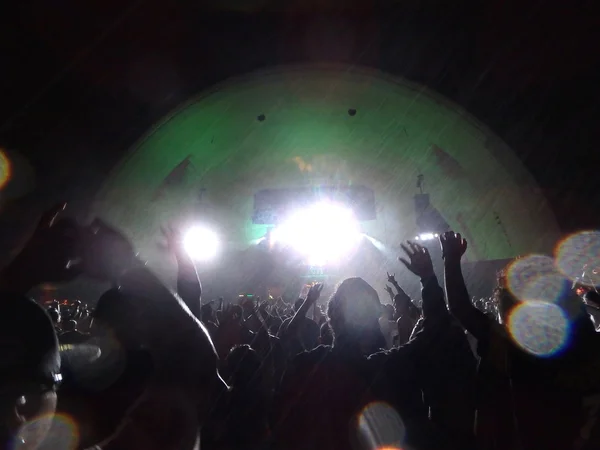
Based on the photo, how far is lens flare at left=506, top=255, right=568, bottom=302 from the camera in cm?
198

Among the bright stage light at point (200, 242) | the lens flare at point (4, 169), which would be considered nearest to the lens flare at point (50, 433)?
the lens flare at point (4, 169)

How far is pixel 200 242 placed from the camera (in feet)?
Result: 47.4

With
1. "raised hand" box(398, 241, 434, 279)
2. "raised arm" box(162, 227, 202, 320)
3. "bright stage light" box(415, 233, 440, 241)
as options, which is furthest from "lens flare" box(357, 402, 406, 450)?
"bright stage light" box(415, 233, 440, 241)

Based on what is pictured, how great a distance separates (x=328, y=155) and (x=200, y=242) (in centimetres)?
617

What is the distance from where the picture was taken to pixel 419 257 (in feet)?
8.50

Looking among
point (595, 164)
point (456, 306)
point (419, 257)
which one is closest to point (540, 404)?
point (456, 306)

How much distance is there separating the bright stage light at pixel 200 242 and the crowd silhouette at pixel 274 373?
11.8m

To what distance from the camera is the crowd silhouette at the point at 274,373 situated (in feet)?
4.11

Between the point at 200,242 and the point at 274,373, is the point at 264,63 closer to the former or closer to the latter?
the point at 274,373

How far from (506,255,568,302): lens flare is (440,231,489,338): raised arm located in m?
0.25

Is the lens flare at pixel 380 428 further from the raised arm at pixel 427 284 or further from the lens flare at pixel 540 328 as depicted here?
the lens flare at pixel 540 328

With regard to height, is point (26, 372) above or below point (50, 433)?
above

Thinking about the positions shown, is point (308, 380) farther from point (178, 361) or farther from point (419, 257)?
point (419, 257)

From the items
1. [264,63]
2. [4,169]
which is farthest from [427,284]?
[4,169]
